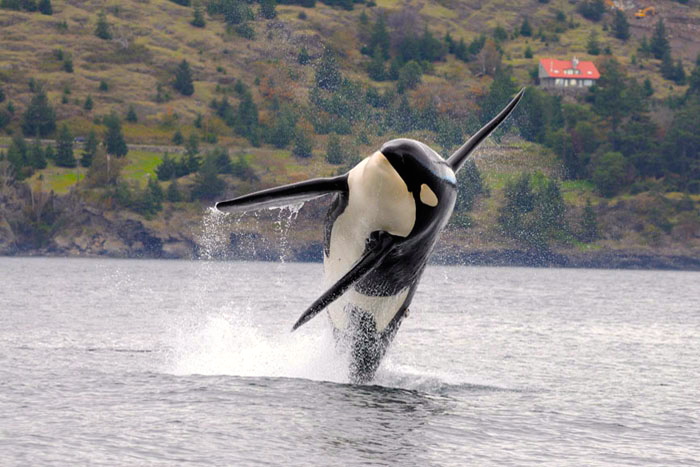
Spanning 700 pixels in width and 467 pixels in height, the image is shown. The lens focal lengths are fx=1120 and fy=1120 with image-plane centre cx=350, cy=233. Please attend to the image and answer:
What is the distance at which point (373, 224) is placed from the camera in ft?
81.5

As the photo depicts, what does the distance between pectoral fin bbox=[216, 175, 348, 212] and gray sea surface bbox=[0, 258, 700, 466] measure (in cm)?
547

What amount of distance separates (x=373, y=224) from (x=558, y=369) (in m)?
21.6

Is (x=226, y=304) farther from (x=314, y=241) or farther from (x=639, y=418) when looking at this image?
(x=314, y=241)

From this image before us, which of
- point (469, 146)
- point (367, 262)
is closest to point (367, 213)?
point (367, 262)

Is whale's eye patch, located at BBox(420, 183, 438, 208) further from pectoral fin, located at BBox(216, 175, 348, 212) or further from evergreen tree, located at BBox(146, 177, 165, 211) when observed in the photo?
evergreen tree, located at BBox(146, 177, 165, 211)

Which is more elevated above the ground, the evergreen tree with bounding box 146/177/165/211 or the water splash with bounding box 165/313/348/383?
the water splash with bounding box 165/313/348/383

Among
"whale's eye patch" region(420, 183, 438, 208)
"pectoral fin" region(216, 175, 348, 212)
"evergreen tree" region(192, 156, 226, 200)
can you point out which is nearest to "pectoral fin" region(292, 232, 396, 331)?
"whale's eye patch" region(420, 183, 438, 208)

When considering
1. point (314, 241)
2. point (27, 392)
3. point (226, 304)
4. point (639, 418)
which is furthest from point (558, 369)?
point (314, 241)

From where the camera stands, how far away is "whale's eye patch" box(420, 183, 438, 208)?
24016 millimetres

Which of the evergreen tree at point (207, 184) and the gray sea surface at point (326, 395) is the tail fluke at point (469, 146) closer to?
the gray sea surface at point (326, 395)

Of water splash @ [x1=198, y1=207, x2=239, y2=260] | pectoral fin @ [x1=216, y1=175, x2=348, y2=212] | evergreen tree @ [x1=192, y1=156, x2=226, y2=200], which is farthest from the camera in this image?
evergreen tree @ [x1=192, y1=156, x2=226, y2=200]

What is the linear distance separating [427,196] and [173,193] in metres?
171

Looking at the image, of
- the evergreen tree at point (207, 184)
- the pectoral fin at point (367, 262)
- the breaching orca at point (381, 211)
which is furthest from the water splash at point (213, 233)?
the pectoral fin at point (367, 262)

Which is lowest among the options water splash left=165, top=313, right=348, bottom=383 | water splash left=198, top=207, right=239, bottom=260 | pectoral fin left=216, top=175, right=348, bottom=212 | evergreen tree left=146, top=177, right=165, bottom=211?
water splash left=198, top=207, right=239, bottom=260
